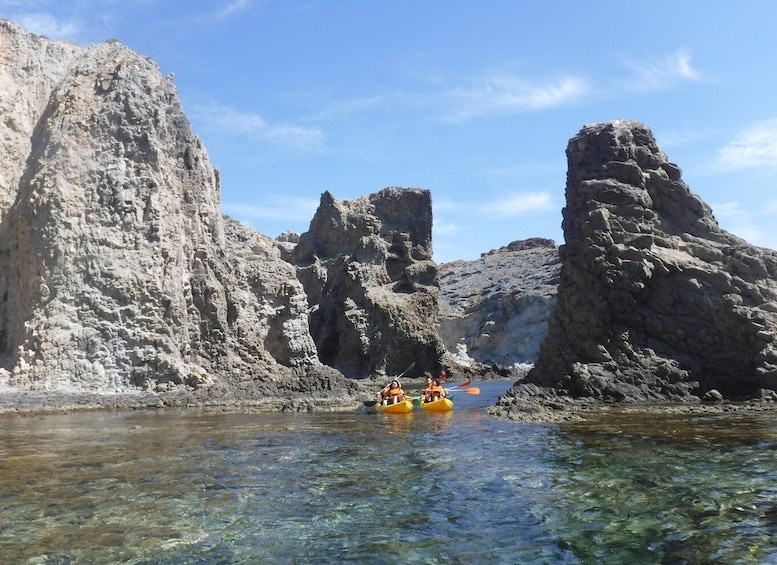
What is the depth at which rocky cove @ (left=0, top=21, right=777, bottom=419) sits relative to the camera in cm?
2709

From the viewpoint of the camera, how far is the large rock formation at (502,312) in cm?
8569

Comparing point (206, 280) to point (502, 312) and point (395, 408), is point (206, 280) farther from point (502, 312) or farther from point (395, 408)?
point (502, 312)

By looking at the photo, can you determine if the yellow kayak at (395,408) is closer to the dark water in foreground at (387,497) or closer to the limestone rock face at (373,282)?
the dark water in foreground at (387,497)

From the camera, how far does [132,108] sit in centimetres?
3091

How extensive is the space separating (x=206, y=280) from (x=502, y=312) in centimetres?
6250

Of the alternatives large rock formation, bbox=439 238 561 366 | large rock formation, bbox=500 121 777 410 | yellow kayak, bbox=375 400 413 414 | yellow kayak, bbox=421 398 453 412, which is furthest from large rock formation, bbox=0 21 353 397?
large rock formation, bbox=439 238 561 366

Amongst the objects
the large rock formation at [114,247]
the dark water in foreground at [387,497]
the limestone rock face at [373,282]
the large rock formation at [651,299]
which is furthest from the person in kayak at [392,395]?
the limestone rock face at [373,282]

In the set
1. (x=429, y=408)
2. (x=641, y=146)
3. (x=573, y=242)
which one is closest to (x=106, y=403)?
(x=429, y=408)

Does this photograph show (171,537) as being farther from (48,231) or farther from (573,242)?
(573,242)

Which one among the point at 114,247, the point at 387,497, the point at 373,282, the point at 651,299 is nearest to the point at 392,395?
the point at 651,299

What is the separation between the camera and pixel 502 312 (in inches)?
3546

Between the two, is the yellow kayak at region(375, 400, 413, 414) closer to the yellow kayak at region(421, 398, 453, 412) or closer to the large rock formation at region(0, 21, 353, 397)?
the yellow kayak at region(421, 398, 453, 412)

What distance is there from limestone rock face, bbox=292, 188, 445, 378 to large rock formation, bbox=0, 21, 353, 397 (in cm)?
2546

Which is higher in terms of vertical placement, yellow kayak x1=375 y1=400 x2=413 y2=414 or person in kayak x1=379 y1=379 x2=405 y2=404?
person in kayak x1=379 y1=379 x2=405 y2=404
